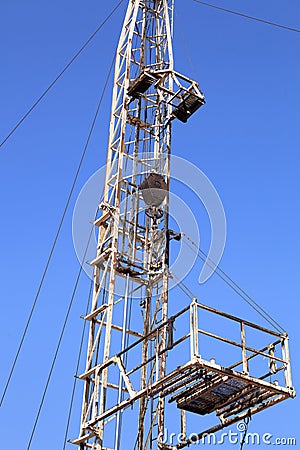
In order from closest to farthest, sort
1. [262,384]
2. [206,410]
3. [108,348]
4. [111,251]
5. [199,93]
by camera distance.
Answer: [262,384] → [206,410] → [108,348] → [111,251] → [199,93]

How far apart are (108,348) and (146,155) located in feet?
27.2

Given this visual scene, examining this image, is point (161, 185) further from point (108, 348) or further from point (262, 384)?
point (262, 384)

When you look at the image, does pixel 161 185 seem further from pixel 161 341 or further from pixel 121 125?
pixel 161 341

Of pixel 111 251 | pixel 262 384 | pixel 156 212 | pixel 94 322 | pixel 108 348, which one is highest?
pixel 156 212

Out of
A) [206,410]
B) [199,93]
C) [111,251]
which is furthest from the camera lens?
[199,93]

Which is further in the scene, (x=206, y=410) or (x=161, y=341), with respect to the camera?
(x=161, y=341)

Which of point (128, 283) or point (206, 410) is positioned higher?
point (128, 283)

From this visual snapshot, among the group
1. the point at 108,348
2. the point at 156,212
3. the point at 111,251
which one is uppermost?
the point at 156,212

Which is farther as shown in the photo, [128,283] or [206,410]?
[128,283]

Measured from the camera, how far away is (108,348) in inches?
934

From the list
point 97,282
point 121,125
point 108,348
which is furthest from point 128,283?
point 121,125

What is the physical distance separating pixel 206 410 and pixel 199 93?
11419 millimetres

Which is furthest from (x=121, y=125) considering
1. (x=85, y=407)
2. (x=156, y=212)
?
(x=85, y=407)

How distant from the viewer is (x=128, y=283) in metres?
25.6
